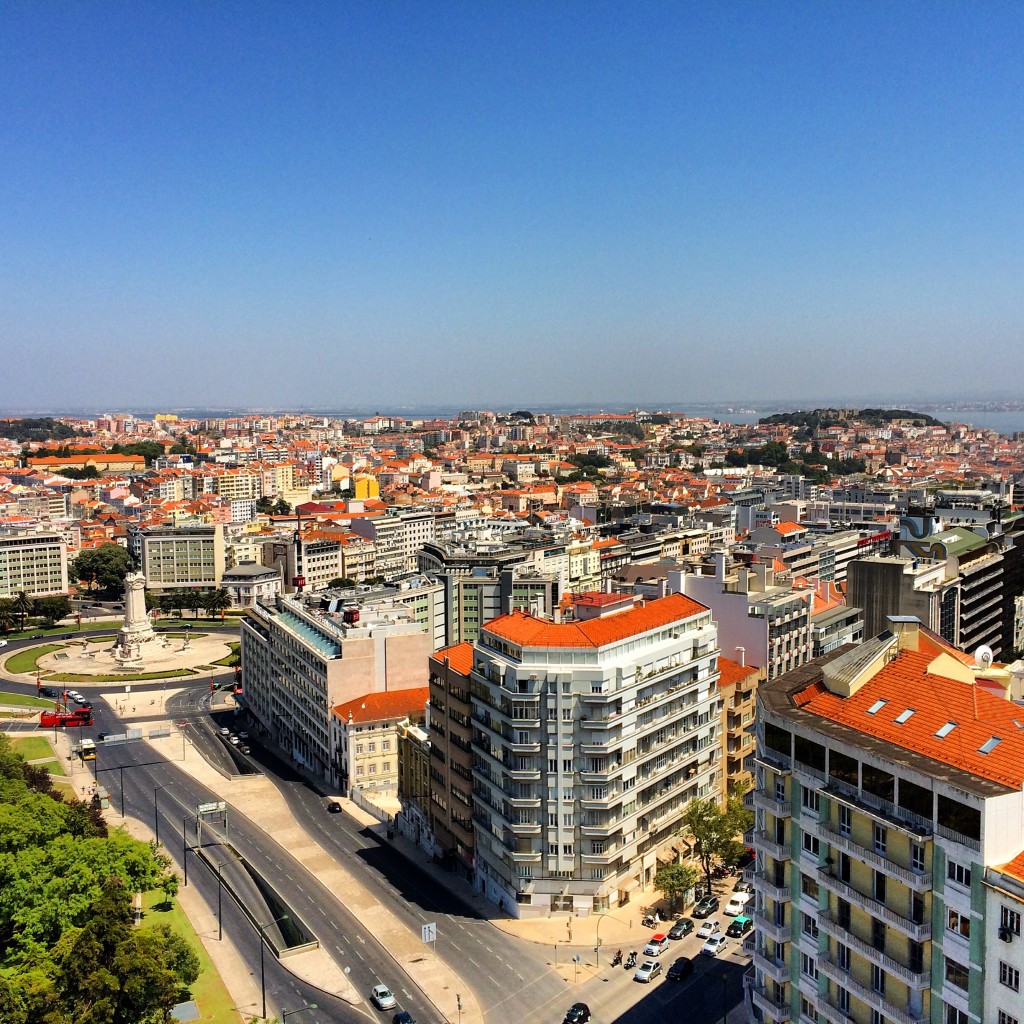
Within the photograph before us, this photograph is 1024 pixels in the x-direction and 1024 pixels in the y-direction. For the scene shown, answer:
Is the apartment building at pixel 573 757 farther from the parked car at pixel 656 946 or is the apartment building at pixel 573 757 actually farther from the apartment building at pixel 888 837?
the apartment building at pixel 888 837

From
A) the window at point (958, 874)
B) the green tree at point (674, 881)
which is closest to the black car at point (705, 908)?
the green tree at point (674, 881)

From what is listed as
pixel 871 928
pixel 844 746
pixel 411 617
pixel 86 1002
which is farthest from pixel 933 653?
pixel 411 617

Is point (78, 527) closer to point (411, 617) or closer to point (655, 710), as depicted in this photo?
point (411, 617)

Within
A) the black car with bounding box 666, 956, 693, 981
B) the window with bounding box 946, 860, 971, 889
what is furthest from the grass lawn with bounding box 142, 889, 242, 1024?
the window with bounding box 946, 860, 971, 889

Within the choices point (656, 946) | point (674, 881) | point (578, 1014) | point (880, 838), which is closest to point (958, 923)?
point (880, 838)

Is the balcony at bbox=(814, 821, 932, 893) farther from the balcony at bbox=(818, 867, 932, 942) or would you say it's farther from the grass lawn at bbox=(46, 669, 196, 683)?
the grass lawn at bbox=(46, 669, 196, 683)

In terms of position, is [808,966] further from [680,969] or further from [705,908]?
[705,908]
